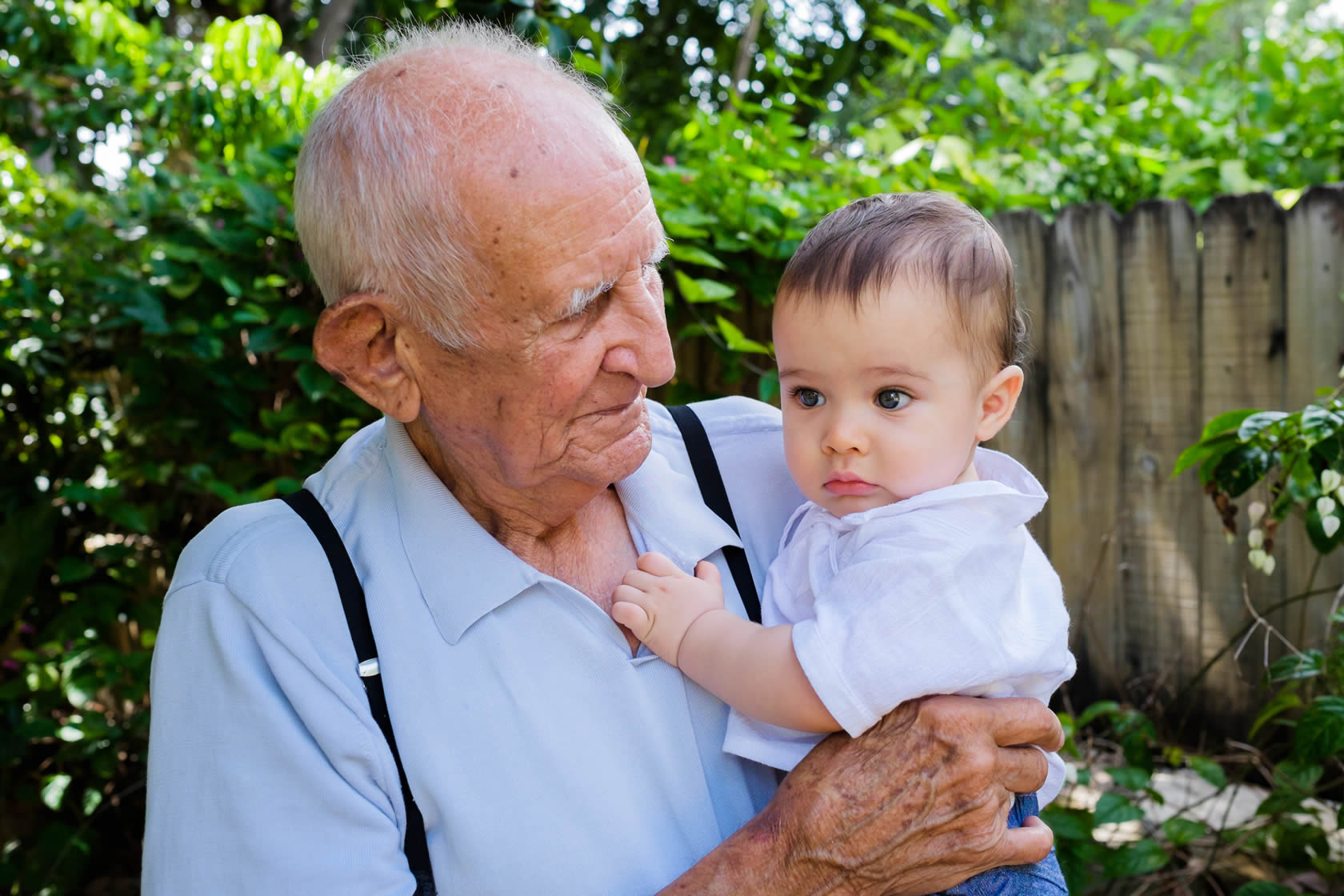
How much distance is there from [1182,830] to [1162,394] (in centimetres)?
141

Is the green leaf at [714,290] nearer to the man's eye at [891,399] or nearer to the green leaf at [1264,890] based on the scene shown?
the man's eye at [891,399]

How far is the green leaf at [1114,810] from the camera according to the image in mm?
2299

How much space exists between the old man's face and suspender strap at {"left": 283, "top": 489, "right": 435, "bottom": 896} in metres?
0.25

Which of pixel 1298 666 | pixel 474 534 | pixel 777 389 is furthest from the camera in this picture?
pixel 777 389

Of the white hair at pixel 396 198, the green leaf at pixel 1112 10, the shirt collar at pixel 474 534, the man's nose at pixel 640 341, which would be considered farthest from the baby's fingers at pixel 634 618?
the green leaf at pixel 1112 10

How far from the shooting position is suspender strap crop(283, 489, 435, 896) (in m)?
1.37

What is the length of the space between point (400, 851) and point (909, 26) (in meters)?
10.4

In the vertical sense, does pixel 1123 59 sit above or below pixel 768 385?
above

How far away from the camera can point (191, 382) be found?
3090 mm

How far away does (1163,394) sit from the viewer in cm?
317

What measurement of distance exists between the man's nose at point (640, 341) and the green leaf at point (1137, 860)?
1689 mm

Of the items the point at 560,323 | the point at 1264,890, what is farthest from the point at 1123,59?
the point at 560,323

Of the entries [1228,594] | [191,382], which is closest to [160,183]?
[191,382]

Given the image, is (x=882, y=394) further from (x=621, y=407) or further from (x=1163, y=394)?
(x=1163, y=394)
